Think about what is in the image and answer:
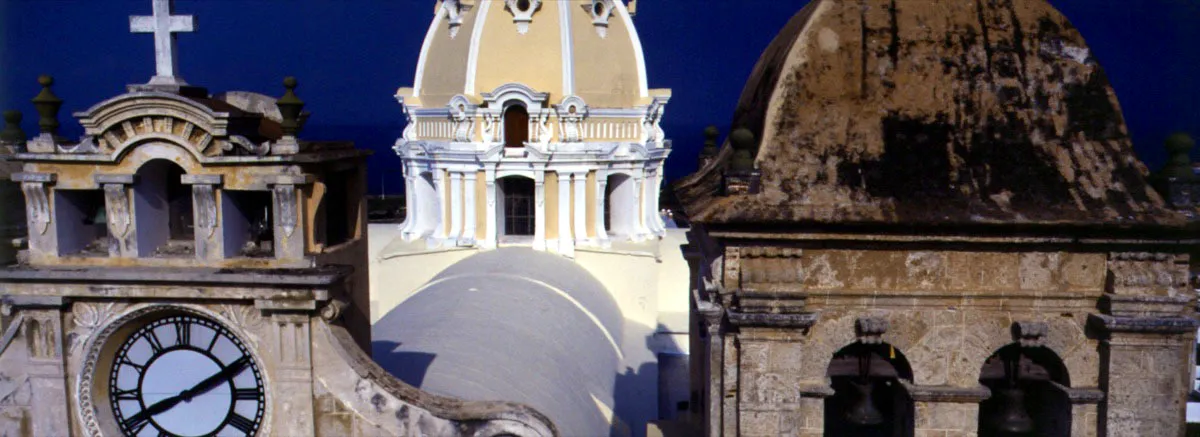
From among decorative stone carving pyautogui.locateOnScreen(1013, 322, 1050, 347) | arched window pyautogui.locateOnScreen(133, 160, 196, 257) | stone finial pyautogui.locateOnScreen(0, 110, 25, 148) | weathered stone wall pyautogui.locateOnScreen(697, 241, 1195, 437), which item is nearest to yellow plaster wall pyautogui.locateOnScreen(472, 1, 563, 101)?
stone finial pyautogui.locateOnScreen(0, 110, 25, 148)

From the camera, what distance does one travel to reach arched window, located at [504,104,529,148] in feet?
78.5

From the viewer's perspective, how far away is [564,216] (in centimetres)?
2355

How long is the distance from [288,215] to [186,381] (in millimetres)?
1843

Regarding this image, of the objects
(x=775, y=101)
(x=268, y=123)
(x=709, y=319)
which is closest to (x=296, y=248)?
(x=268, y=123)

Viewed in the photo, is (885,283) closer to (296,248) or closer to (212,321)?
(296,248)

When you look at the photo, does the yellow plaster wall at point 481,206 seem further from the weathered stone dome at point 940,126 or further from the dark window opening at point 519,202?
the weathered stone dome at point 940,126

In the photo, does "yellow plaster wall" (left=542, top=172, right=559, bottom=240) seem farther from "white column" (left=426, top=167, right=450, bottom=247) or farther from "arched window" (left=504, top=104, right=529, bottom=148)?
"white column" (left=426, top=167, right=450, bottom=247)

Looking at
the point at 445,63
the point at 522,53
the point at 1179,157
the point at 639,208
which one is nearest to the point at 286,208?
the point at 1179,157

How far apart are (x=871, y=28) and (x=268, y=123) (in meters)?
6.16

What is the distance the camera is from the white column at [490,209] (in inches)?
920

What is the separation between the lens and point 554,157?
23.4m

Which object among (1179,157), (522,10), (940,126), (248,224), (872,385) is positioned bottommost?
(872,385)

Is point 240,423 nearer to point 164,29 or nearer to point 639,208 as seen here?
point 164,29

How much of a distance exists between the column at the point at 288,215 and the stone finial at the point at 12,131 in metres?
2.97
